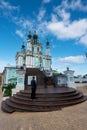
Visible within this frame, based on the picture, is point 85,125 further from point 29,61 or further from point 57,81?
point 29,61

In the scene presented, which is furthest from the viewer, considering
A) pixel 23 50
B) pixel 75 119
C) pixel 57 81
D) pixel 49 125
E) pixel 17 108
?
pixel 23 50

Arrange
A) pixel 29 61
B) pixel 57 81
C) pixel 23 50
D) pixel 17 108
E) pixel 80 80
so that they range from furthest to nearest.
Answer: pixel 23 50, pixel 29 61, pixel 80 80, pixel 57 81, pixel 17 108

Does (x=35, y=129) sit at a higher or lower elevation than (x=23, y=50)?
lower

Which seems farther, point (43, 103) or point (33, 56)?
point (33, 56)

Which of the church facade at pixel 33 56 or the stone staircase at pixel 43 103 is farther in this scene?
the church facade at pixel 33 56

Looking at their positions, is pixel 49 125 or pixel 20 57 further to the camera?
pixel 20 57

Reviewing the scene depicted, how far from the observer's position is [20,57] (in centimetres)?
3438

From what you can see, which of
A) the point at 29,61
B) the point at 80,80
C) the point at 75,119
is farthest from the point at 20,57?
the point at 75,119

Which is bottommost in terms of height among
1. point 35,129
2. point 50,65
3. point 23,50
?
point 35,129

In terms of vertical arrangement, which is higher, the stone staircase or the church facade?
the church facade

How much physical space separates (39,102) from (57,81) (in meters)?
9.24

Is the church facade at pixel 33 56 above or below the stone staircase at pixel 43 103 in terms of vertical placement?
above

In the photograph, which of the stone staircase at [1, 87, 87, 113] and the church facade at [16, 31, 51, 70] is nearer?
the stone staircase at [1, 87, 87, 113]

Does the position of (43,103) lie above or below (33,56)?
below
